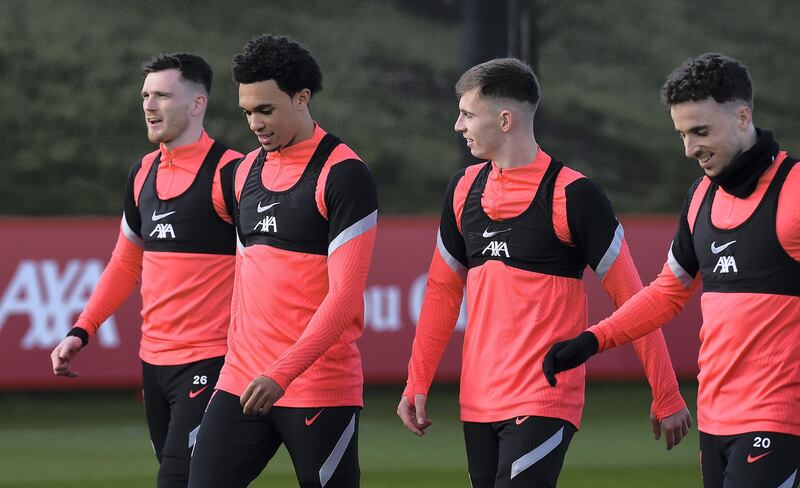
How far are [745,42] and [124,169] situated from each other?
1186 centimetres

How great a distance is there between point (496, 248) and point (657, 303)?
635 millimetres

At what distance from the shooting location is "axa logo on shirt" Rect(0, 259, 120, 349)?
12016 mm

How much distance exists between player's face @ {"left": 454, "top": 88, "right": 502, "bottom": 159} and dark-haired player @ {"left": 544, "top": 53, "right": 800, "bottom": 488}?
0.75 metres

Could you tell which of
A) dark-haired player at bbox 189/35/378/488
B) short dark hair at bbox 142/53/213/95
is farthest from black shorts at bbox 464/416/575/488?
short dark hair at bbox 142/53/213/95

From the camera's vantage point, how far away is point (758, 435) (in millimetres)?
4707

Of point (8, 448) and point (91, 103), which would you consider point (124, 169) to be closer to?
point (91, 103)

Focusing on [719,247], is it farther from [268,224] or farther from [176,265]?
[176,265]

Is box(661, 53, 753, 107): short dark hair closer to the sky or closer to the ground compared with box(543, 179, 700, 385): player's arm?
closer to the sky

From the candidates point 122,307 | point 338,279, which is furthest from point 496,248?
point 122,307

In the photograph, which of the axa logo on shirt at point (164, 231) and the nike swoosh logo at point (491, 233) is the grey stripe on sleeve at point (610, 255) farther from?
the axa logo on shirt at point (164, 231)

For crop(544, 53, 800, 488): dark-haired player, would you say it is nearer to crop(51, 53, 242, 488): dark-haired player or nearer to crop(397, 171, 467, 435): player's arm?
crop(397, 171, 467, 435): player's arm

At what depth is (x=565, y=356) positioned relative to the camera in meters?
5.00

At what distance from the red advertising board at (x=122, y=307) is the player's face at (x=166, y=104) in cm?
550

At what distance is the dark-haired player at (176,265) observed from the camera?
21.2ft
